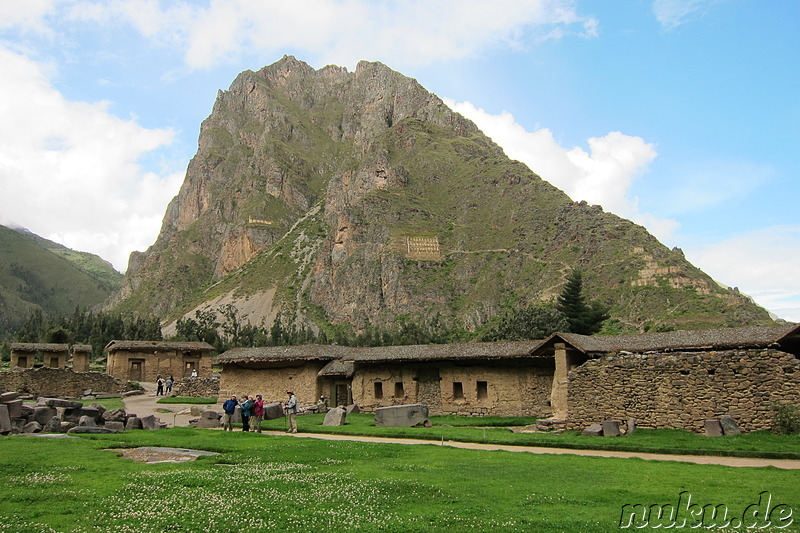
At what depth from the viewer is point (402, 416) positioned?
85.3 feet

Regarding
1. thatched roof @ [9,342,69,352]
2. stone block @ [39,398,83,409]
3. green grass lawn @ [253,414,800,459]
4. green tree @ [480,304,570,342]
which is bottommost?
green grass lawn @ [253,414,800,459]

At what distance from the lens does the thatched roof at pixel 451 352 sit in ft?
96.9

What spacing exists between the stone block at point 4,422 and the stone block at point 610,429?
20.2 meters

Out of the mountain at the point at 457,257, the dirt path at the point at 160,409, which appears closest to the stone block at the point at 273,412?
the dirt path at the point at 160,409

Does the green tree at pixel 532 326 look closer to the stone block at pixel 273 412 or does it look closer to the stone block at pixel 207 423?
the stone block at pixel 273 412

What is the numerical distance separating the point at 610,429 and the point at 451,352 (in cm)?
1051

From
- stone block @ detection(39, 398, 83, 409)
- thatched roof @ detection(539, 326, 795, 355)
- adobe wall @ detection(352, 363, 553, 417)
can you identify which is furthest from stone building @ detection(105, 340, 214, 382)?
thatched roof @ detection(539, 326, 795, 355)

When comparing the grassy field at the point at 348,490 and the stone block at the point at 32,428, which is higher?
the stone block at the point at 32,428

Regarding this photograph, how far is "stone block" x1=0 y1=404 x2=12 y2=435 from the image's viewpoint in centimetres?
1944

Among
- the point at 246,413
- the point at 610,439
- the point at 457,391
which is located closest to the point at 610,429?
the point at 610,439

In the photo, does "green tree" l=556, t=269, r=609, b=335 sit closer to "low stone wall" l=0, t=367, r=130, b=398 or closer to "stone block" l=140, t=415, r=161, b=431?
"low stone wall" l=0, t=367, r=130, b=398

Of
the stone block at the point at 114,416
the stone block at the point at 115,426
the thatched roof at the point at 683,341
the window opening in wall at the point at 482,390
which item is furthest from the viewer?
the window opening in wall at the point at 482,390

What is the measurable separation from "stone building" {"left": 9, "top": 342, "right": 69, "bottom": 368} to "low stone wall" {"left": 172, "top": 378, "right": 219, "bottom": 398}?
1365 centimetres

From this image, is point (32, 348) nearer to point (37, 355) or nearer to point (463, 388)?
point (37, 355)
